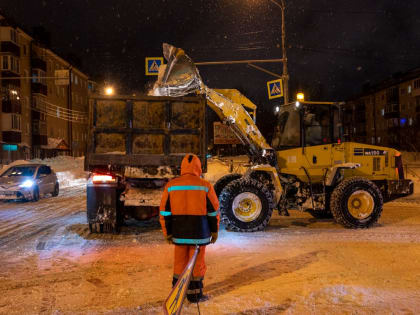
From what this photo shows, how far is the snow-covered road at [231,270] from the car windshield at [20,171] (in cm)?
717

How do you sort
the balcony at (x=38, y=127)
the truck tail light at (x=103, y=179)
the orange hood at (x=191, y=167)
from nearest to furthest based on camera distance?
1. the orange hood at (x=191, y=167)
2. the truck tail light at (x=103, y=179)
3. the balcony at (x=38, y=127)

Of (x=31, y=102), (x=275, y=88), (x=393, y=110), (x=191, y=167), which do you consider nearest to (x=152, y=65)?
(x=275, y=88)

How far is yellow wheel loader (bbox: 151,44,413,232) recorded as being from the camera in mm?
8898

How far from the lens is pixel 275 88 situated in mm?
18281

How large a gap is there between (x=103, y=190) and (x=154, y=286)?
3455 mm

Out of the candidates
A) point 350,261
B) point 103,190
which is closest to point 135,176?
point 103,190

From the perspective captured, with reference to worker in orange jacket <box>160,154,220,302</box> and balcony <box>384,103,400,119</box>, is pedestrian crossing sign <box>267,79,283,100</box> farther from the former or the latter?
balcony <box>384,103,400,119</box>

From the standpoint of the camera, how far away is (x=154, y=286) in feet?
17.2

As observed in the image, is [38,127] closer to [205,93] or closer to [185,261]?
[205,93]

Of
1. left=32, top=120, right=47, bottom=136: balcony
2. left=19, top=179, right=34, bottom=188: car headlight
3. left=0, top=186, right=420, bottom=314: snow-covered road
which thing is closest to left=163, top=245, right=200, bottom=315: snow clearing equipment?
left=0, top=186, right=420, bottom=314: snow-covered road

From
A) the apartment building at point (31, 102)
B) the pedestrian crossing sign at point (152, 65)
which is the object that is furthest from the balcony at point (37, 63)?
the pedestrian crossing sign at point (152, 65)

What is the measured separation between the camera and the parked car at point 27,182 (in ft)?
49.1

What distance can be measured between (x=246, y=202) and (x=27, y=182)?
1033cm

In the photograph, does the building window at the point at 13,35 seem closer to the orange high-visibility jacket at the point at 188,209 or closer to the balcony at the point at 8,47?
the balcony at the point at 8,47
